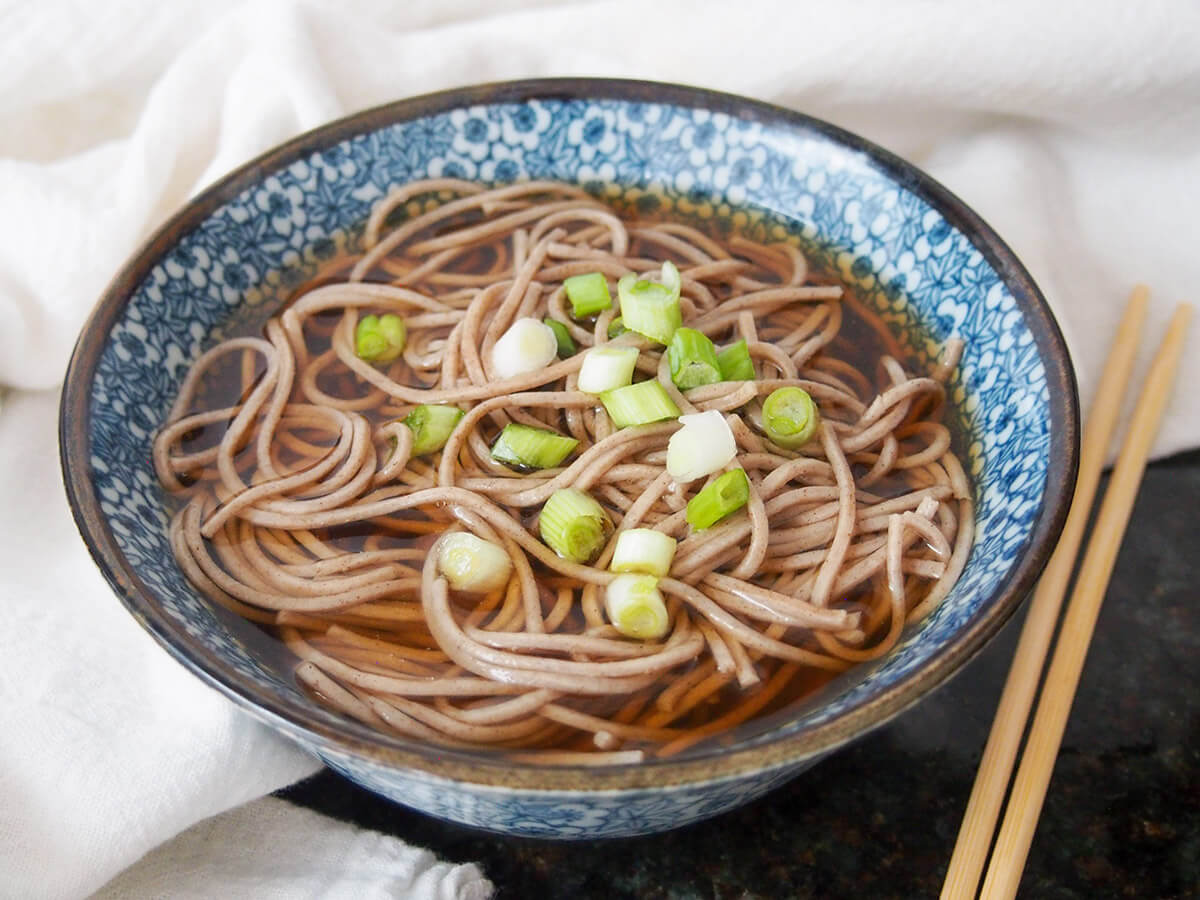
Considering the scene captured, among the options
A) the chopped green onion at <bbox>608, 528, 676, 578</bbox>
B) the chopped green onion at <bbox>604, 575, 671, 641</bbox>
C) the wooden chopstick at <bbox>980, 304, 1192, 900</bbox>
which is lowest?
the wooden chopstick at <bbox>980, 304, 1192, 900</bbox>

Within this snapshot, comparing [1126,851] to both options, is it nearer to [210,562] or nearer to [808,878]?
[808,878]

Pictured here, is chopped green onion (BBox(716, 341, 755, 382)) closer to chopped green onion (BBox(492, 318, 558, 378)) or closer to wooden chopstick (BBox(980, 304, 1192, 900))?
chopped green onion (BBox(492, 318, 558, 378))

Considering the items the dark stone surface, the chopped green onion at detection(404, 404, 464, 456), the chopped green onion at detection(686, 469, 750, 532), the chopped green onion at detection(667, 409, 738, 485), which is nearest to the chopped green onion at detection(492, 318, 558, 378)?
the chopped green onion at detection(404, 404, 464, 456)

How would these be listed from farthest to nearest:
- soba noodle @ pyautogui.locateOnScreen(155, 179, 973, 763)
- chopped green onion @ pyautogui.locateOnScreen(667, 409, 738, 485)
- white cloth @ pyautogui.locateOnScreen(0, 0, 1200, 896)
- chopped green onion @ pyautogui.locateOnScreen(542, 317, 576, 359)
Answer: white cloth @ pyautogui.locateOnScreen(0, 0, 1200, 896), chopped green onion @ pyautogui.locateOnScreen(542, 317, 576, 359), chopped green onion @ pyautogui.locateOnScreen(667, 409, 738, 485), soba noodle @ pyautogui.locateOnScreen(155, 179, 973, 763)

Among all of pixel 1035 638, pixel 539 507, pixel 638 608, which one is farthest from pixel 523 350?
Answer: pixel 1035 638

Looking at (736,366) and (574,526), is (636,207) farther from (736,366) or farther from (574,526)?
(574,526)

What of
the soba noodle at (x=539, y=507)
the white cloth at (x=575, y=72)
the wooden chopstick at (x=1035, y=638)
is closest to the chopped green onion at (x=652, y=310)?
the soba noodle at (x=539, y=507)
